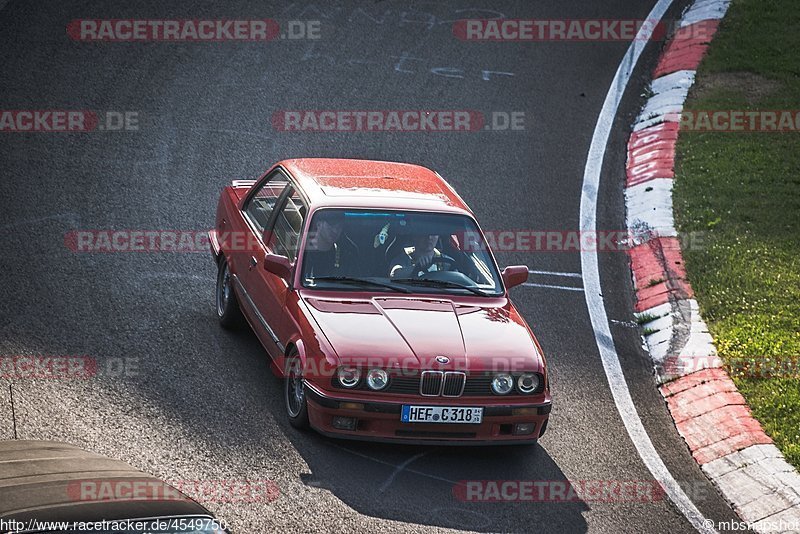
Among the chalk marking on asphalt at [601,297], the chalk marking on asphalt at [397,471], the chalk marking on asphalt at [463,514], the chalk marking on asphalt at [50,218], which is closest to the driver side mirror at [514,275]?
the chalk marking on asphalt at [601,297]

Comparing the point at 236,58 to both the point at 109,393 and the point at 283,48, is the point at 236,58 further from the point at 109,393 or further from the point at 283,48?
the point at 109,393

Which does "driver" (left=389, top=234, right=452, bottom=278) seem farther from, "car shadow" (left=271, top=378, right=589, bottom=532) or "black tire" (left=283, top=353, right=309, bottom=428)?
"car shadow" (left=271, top=378, right=589, bottom=532)

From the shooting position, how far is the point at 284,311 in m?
8.20

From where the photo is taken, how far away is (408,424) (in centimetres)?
738

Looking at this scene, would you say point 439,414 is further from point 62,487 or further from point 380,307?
point 62,487

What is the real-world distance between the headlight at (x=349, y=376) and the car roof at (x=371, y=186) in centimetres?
170

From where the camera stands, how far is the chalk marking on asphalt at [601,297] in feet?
25.7

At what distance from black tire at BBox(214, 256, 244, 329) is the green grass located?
419cm

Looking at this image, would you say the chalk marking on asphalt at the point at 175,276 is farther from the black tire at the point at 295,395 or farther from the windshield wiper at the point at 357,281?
the black tire at the point at 295,395

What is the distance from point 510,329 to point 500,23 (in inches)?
400

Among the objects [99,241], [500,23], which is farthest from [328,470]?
[500,23]

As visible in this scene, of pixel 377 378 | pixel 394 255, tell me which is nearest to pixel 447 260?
pixel 394 255

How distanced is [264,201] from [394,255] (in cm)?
161

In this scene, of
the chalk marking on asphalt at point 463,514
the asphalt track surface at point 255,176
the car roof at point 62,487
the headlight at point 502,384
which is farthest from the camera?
the headlight at point 502,384
